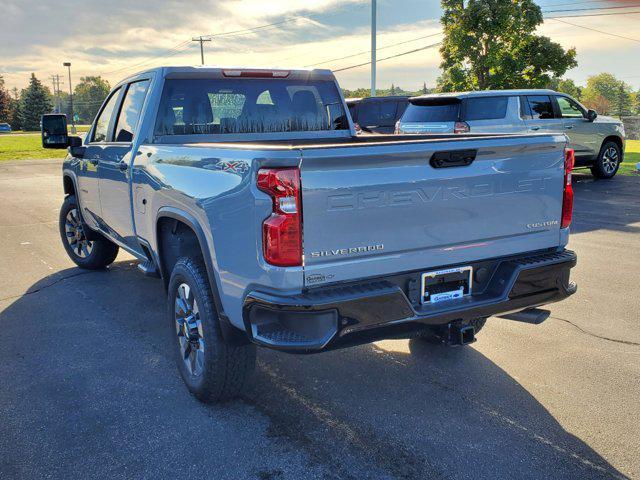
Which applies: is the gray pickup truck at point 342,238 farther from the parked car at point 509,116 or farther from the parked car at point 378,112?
the parked car at point 378,112

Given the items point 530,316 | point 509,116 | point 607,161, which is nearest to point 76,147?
point 530,316

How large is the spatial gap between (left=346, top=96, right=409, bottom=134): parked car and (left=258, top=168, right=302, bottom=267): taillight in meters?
14.6

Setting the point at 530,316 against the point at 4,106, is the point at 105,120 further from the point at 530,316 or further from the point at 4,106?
the point at 4,106

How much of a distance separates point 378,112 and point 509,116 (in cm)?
522

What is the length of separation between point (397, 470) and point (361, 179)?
1.41 meters

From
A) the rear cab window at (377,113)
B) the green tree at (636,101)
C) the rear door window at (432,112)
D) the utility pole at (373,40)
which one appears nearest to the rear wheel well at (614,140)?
the rear door window at (432,112)

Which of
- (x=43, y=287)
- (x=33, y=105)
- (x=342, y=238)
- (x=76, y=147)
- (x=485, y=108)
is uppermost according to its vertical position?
(x=33, y=105)

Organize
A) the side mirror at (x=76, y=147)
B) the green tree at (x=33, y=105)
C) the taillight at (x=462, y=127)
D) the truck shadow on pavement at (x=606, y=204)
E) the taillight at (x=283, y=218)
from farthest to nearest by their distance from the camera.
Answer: the green tree at (x=33, y=105), the taillight at (x=462, y=127), the truck shadow on pavement at (x=606, y=204), the side mirror at (x=76, y=147), the taillight at (x=283, y=218)

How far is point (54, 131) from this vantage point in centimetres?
602

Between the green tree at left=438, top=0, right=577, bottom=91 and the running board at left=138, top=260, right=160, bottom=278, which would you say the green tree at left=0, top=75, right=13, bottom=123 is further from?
the running board at left=138, top=260, right=160, bottom=278

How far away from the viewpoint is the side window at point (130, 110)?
4750mm

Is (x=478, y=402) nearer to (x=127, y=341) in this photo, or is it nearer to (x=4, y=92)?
(x=127, y=341)

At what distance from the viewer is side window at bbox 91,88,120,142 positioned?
18.2 feet

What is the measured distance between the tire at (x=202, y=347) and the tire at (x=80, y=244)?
321 centimetres
